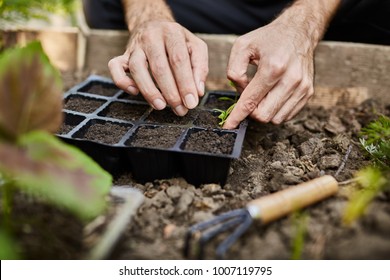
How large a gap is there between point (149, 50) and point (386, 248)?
3.66 ft

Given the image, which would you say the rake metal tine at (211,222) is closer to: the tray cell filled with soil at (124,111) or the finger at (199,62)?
the finger at (199,62)

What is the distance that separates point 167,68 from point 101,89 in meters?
0.59

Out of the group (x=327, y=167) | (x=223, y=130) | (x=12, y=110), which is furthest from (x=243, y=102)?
(x=12, y=110)

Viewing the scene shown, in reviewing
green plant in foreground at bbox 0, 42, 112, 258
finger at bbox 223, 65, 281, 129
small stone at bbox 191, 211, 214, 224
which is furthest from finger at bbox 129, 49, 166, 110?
green plant in foreground at bbox 0, 42, 112, 258

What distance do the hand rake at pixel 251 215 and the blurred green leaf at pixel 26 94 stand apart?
1.48ft

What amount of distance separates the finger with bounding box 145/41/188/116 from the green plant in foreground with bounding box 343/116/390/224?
0.68 meters

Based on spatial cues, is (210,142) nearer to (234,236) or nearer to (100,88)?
(234,236)

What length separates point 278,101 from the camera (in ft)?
5.66

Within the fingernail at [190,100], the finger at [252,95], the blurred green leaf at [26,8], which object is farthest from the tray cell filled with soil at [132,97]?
the blurred green leaf at [26,8]

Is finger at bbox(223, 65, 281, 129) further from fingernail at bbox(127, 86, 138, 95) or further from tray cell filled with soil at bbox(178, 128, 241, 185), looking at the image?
fingernail at bbox(127, 86, 138, 95)

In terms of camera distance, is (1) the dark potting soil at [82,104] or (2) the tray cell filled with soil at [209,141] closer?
(2) the tray cell filled with soil at [209,141]

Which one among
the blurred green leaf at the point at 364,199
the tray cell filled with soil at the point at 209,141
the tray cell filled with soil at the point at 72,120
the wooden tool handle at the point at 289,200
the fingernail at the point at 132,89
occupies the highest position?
the blurred green leaf at the point at 364,199

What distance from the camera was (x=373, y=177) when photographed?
3.93 ft

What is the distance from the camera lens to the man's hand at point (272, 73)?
5.54 ft
